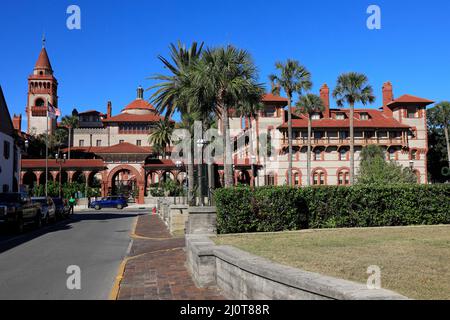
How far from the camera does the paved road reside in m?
7.98

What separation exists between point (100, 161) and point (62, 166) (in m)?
5.28

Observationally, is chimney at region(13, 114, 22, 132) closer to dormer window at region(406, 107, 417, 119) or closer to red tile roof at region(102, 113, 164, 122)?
red tile roof at region(102, 113, 164, 122)

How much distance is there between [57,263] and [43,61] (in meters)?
96.8

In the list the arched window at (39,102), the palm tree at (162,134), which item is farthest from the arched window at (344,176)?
the arched window at (39,102)

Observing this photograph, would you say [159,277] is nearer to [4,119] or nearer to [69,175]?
[4,119]

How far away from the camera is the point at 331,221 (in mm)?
15703

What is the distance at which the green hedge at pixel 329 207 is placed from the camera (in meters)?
14.6

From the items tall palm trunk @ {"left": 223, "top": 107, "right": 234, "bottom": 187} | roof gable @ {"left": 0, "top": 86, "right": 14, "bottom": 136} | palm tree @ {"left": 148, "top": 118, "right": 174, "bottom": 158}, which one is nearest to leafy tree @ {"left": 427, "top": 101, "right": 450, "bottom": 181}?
palm tree @ {"left": 148, "top": 118, "right": 174, "bottom": 158}

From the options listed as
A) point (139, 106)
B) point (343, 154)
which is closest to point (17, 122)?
point (139, 106)

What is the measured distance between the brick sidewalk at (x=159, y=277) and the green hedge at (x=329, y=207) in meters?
2.33

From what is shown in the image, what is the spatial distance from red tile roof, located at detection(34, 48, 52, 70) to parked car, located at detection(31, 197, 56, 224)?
78.7 meters

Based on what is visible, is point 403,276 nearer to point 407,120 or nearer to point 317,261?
point 317,261

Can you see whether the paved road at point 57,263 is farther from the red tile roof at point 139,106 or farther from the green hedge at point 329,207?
the red tile roof at point 139,106

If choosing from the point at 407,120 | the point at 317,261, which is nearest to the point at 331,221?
the point at 317,261
